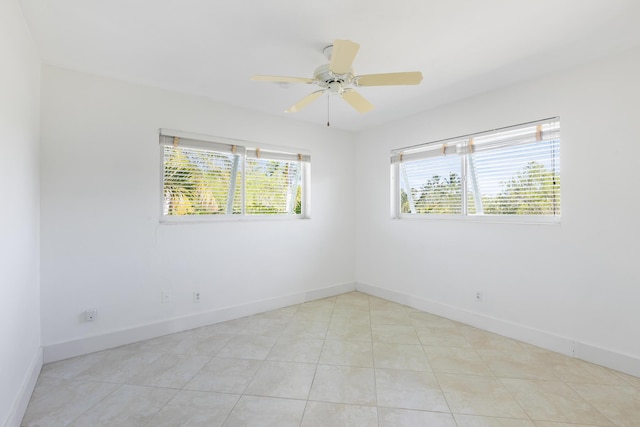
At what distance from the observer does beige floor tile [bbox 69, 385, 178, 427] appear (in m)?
1.70

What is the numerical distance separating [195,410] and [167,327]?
51.8 inches

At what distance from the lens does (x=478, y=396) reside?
193 cm

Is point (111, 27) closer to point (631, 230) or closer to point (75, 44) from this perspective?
point (75, 44)

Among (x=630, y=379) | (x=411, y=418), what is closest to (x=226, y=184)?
(x=411, y=418)

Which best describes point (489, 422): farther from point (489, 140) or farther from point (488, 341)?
point (489, 140)

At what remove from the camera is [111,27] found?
1950 mm

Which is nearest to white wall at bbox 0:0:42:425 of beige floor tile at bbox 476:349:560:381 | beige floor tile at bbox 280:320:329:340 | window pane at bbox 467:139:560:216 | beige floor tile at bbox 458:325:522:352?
beige floor tile at bbox 280:320:329:340

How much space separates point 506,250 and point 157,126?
3606 millimetres

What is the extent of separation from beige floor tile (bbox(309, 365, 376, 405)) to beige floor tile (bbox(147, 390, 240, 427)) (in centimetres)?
55

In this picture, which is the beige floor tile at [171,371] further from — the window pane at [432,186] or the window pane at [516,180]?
the window pane at [516,180]

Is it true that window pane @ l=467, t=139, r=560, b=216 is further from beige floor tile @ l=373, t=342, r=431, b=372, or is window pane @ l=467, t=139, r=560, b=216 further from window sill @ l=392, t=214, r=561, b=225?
beige floor tile @ l=373, t=342, r=431, b=372

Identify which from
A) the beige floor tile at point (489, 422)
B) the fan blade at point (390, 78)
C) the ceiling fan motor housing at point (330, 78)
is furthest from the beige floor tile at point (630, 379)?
the ceiling fan motor housing at point (330, 78)

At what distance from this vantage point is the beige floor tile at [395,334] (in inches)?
110

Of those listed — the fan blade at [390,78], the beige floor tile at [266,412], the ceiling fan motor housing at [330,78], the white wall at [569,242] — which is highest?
the ceiling fan motor housing at [330,78]
